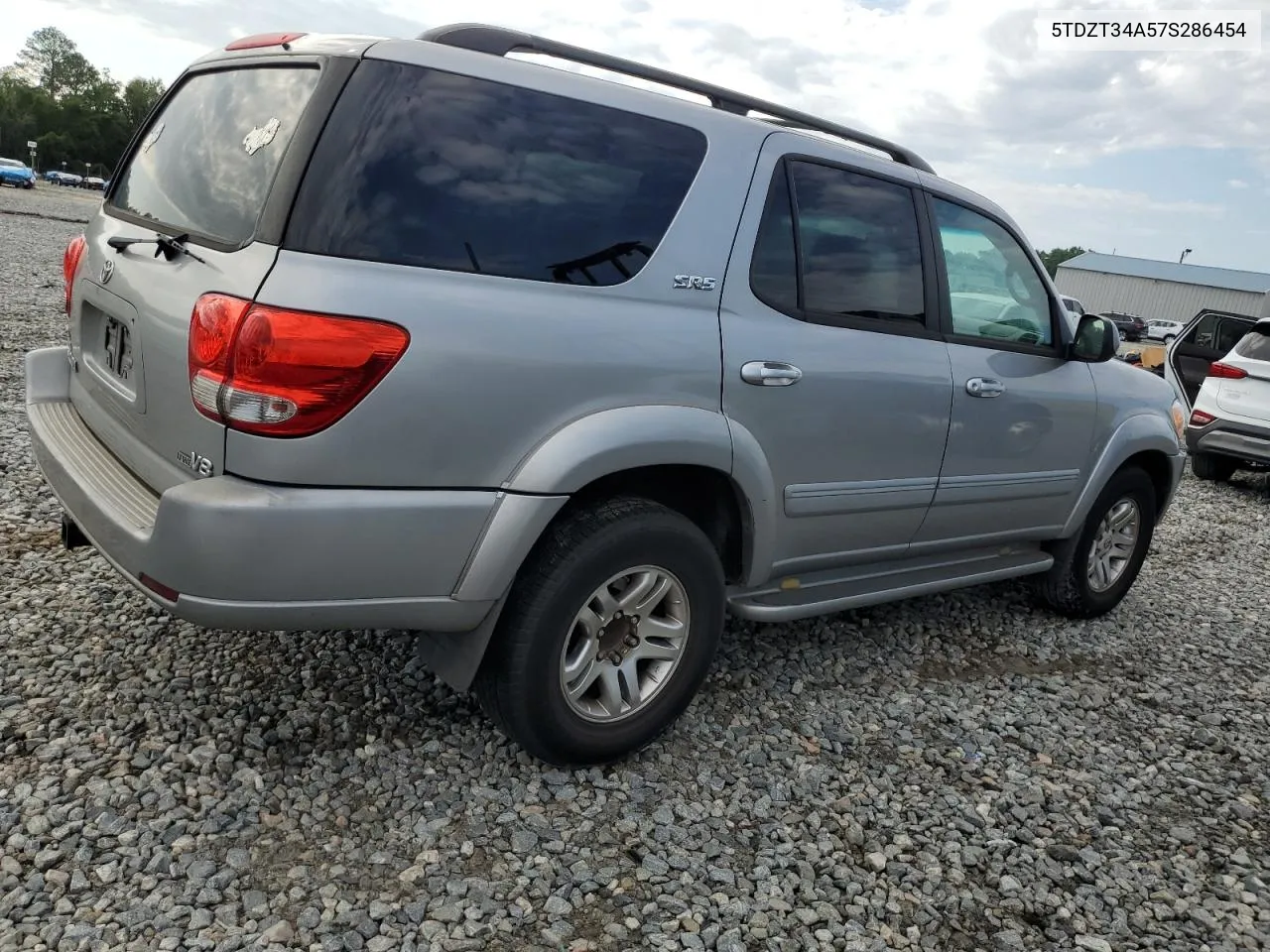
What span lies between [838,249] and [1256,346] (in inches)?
284

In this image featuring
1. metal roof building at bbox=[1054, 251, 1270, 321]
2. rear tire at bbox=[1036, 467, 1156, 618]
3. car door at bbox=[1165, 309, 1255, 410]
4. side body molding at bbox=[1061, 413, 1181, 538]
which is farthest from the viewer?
metal roof building at bbox=[1054, 251, 1270, 321]

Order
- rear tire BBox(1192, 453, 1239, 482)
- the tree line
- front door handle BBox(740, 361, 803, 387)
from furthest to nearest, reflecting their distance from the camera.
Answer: the tree line, rear tire BBox(1192, 453, 1239, 482), front door handle BBox(740, 361, 803, 387)

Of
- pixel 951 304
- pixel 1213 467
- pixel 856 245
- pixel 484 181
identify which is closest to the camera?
pixel 484 181

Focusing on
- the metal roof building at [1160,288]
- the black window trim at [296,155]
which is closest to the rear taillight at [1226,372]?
the black window trim at [296,155]

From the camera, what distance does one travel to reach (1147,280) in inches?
2645

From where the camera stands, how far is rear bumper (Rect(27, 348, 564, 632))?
82.4 inches

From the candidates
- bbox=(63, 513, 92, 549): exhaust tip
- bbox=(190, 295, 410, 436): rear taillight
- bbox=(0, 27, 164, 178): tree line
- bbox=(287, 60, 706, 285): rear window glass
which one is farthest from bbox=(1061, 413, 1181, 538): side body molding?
bbox=(0, 27, 164, 178): tree line

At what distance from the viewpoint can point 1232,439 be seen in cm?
845

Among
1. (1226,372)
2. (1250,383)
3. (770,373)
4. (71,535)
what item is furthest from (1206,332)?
(71,535)

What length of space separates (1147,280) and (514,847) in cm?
7556

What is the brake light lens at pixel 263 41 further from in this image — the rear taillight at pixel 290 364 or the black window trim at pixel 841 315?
the black window trim at pixel 841 315

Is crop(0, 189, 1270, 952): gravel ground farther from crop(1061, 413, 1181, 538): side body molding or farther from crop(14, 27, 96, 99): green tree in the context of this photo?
crop(14, 27, 96, 99): green tree

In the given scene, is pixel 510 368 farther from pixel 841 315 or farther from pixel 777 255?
pixel 841 315

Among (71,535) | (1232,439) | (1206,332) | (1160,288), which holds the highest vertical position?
(1160,288)
